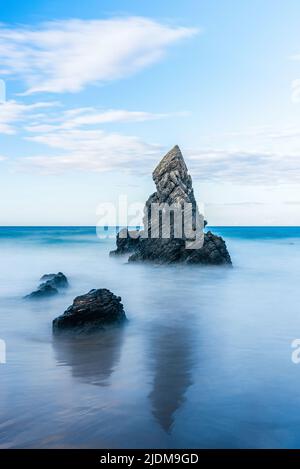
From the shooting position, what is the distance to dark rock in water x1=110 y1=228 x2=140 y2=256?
4234 centimetres

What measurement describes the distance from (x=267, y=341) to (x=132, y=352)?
4.15m

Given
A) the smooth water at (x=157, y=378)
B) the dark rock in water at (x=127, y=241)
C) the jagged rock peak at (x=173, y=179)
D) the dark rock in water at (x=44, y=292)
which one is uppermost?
the jagged rock peak at (x=173, y=179)

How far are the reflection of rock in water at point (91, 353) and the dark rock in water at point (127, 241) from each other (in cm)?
2887

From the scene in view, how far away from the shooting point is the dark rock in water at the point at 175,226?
3150cm

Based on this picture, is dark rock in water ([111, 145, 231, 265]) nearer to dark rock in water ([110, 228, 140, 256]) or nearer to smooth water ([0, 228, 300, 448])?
dark rock in water ([110, 228, 140, 256])

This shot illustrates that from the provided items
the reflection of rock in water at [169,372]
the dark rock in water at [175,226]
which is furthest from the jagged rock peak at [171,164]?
the reflection of rock in water at [169,372]

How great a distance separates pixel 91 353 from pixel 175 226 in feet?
72.2

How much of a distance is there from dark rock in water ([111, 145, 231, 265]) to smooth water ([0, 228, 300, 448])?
1276 centimetres

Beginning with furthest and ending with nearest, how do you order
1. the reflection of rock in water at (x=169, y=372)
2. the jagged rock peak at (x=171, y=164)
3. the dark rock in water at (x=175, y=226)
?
the jagged rock peak at (x=171, y=164), the dark rock in water at (x=175, y=226), the reflection of rock in water at (x=169, y=372)

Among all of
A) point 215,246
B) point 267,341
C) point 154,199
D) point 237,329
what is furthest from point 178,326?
point 154,199

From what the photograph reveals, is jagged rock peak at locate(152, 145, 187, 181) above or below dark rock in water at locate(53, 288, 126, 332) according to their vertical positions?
above

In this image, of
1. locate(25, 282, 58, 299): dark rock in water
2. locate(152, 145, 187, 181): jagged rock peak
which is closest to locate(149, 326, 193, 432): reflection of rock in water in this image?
locate(25, 282, 58, 299): dark rock in water

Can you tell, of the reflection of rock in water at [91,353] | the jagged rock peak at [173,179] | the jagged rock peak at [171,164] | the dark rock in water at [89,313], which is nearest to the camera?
the reflection of rock in water at [91,353]

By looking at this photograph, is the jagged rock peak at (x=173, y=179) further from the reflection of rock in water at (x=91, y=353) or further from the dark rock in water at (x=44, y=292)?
the reflection of rock in water at (x=91, y=353)
